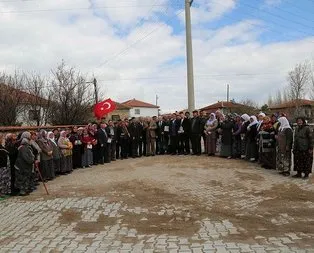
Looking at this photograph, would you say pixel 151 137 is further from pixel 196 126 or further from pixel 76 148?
pixel 76 148

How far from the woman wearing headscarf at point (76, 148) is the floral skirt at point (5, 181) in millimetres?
4475

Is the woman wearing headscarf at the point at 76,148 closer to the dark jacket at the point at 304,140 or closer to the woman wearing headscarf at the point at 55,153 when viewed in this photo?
the woman wearing headscarf at the point at 55,153

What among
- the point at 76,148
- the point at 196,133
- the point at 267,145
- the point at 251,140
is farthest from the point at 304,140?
the point at 76,148

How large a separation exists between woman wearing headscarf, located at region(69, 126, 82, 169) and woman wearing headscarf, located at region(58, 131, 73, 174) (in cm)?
78

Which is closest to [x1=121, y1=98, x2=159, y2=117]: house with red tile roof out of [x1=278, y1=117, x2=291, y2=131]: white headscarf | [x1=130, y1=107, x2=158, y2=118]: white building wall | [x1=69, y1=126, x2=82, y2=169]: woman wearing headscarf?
[x1=130, y1=107, x2=158, y2=118]: white building wall

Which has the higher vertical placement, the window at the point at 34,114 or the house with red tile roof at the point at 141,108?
the house with red tile roof at the point at 141,108

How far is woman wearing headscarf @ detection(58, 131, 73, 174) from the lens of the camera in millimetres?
14391

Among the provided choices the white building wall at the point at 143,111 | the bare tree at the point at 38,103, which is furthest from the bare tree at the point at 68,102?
the white building wall at the point at 143,111

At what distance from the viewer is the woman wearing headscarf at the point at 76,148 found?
15.7 metres

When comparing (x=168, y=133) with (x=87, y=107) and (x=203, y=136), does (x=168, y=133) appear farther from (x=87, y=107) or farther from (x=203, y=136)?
(x=87, y=107)

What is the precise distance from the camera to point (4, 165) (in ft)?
36.0

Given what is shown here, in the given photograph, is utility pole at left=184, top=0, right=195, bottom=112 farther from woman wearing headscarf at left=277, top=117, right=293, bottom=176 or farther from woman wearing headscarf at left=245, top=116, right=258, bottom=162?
woman wearing headscarf at left=277, top=117, right=293, bottom=176

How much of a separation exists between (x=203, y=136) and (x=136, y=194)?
290 inches

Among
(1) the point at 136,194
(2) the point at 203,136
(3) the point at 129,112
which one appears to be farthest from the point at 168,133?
(3) the point at 129,112
